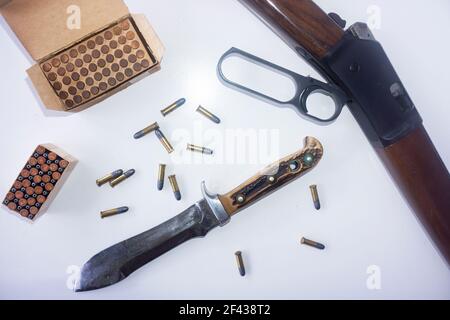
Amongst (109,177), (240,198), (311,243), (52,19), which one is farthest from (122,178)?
(311,243)

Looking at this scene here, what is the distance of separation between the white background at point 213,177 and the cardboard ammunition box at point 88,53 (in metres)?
0.09

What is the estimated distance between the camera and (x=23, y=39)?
110 centimetres

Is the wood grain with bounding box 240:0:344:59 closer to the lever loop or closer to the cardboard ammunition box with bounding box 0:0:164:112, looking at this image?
the lever loop

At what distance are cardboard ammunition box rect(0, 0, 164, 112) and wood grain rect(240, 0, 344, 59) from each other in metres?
0.34

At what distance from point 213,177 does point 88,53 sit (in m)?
0.49

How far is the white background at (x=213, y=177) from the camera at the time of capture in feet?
3.99

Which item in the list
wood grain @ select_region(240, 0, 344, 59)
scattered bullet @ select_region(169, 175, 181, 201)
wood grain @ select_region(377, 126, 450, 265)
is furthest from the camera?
scattered bullet @ select_region(169, 175, 181, 201)

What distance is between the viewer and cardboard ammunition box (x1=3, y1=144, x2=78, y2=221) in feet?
3.67

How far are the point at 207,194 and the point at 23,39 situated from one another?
2.11 feet

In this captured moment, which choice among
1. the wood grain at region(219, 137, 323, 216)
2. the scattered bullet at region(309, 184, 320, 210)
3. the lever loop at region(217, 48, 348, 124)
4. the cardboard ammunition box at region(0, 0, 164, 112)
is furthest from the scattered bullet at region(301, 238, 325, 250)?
the cardboard ammunition box at region(0, 0, 164, 112)

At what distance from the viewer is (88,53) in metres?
1.14

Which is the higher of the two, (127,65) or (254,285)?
(127,65)
